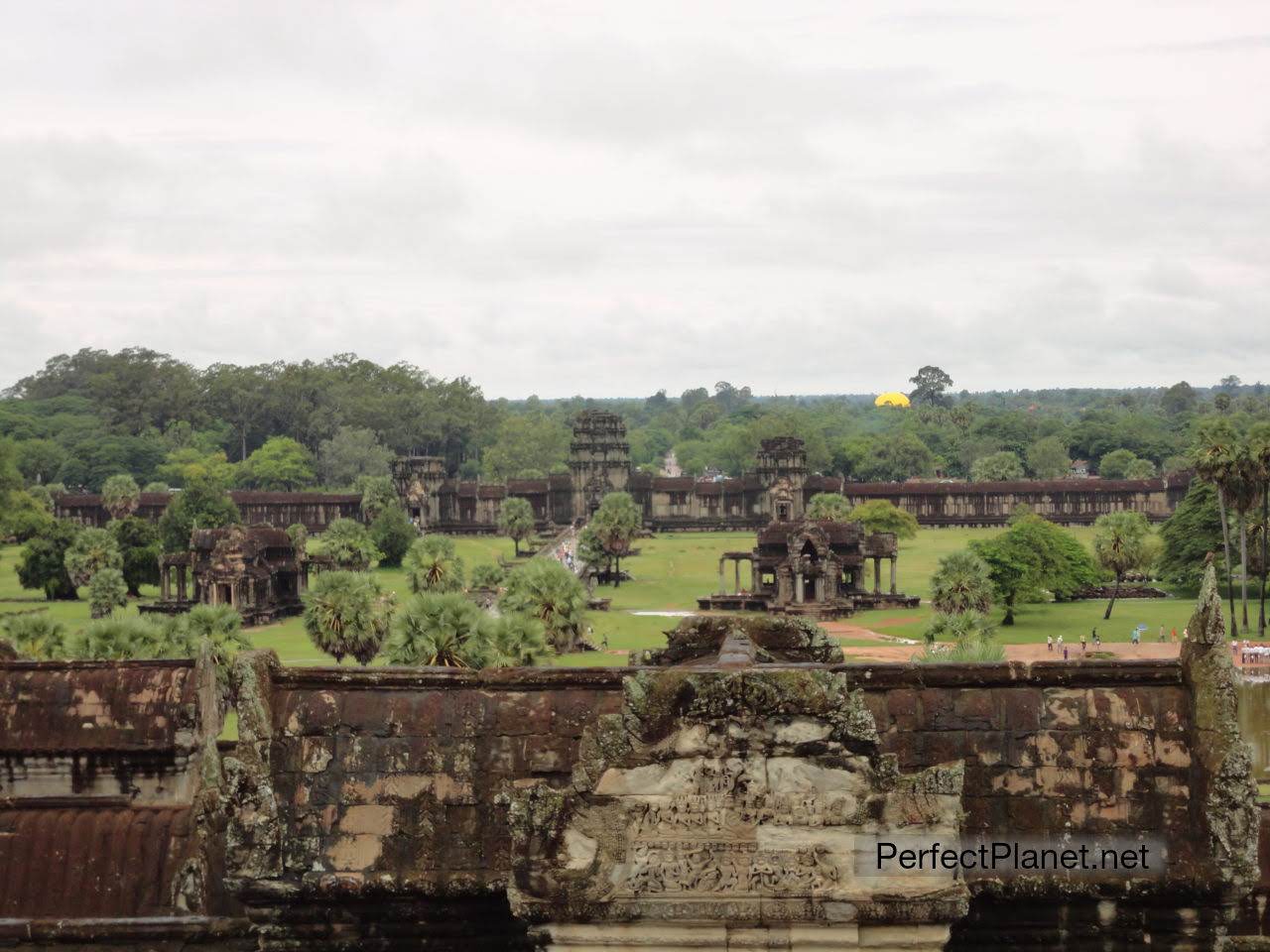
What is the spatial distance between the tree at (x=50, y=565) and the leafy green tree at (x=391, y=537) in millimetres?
23483

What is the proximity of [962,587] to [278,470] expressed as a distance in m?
119

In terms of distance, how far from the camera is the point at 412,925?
12953 mm

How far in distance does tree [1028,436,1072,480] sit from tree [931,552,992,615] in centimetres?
12346

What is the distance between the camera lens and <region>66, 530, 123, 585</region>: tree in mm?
86062

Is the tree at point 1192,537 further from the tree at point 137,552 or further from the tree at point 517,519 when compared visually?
the tree at point 137,552

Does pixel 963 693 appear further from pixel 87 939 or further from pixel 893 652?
pixel 893 652

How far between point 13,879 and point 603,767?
22.2 feet

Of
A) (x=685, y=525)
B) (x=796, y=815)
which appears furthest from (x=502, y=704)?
(x=685, y=525)

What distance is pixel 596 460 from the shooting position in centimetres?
14762

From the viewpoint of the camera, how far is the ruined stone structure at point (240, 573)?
8150 cm

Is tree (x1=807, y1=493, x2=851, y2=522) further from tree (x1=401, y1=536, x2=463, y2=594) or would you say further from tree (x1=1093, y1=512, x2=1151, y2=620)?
tree (x1=401, y1=536, x2=463, y2=594)

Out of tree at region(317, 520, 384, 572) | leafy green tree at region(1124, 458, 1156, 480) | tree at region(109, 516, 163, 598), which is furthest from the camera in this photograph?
leafy green tree at region(1124, 458, 1156, 480)

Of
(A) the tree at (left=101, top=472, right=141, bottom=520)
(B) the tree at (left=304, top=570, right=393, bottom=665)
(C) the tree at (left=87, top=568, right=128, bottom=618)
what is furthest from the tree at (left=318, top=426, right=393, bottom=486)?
(B) the tree at (left=304, top=570, right=393, bottom=665)

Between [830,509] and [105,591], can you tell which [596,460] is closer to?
[830,509]
